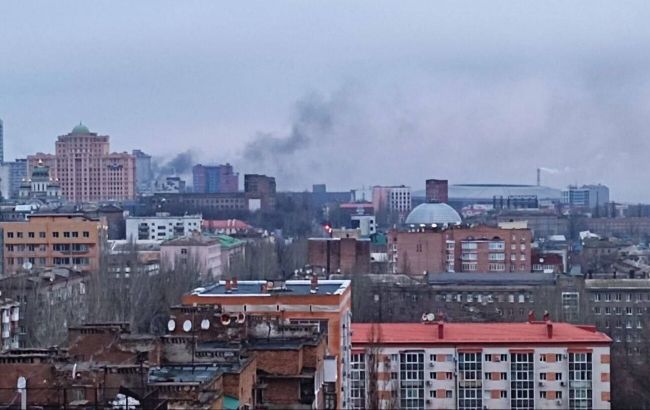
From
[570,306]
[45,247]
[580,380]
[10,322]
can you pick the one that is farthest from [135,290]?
[580,380]

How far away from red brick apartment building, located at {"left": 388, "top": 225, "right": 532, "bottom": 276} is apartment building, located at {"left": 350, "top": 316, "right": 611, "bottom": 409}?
56.7 ft

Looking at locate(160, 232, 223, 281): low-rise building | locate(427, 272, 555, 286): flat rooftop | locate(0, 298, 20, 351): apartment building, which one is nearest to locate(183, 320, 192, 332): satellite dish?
locate(0, 298, 20, 351): apartment building

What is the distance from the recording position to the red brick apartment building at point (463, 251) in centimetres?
3412

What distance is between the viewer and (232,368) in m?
8.76

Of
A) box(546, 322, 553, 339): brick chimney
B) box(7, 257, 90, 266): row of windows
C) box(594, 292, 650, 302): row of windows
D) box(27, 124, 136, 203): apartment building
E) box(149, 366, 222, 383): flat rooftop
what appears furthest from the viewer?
box(27, 124, 136, 203): apartment building

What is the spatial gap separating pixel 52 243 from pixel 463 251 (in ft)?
35.5

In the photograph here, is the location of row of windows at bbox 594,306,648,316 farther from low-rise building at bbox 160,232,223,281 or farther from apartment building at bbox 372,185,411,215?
apartment building at bbox 372,185,411,215

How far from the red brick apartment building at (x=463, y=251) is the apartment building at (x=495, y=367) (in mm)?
17270

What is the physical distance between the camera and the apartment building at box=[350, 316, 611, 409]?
15914mm

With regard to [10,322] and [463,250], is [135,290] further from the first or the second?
[463,250]

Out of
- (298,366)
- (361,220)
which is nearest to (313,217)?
(361,220)

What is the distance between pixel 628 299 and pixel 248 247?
14271 millimetres

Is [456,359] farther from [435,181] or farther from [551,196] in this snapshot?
[551,196]

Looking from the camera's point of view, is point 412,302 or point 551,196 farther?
point 551,196
